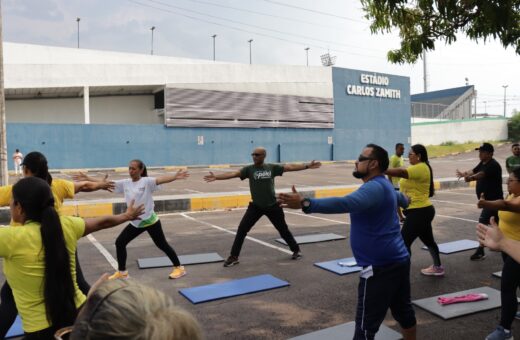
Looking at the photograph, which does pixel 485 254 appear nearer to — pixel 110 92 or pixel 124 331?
pixel 124 331

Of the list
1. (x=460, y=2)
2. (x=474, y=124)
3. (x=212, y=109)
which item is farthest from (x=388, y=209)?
(x=474, y=124)

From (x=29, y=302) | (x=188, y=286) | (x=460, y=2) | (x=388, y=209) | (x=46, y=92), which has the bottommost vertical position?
(x=188, y=286)

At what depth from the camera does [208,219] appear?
37.2ft

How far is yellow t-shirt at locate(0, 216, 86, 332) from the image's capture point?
8.72 feet

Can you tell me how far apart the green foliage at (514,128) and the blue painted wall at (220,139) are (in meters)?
19.1

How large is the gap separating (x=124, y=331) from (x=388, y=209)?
109 inches

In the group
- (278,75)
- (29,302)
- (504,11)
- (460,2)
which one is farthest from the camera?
(278,75)

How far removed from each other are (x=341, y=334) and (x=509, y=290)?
1572 mm

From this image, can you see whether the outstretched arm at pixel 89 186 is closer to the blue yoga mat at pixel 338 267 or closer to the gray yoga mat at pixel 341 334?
the gray yoga mat at pixel 341 334

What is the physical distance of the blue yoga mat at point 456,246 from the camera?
760cm

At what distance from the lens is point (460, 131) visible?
50.0 meters

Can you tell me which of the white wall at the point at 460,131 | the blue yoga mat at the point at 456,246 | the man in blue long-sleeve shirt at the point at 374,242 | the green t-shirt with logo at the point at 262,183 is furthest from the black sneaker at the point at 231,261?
the white wall at the point at 460,131

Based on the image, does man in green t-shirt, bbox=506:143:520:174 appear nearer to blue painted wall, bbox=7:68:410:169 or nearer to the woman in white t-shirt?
the woman in white t-shirt

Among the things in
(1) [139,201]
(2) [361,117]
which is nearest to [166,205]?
(1) [139,201]
